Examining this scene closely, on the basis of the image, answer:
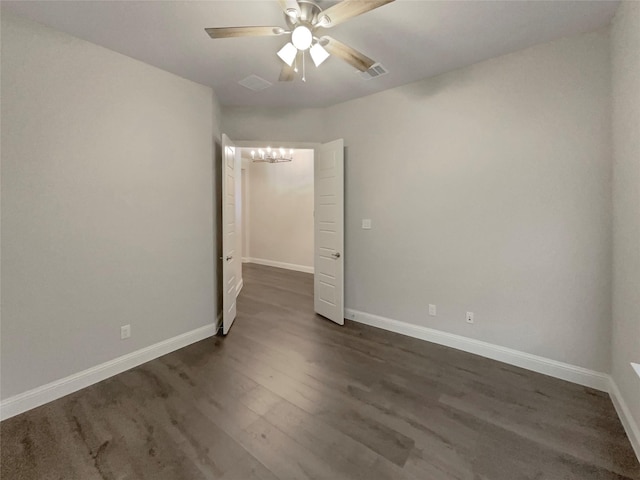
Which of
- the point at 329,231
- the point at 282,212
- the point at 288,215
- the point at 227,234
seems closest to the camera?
the point at 227,234

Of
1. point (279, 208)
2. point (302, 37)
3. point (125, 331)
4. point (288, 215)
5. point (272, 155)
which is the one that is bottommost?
point (125, 331)

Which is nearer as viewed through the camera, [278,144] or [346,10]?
[346,10]

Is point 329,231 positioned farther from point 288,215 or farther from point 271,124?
point 288,215

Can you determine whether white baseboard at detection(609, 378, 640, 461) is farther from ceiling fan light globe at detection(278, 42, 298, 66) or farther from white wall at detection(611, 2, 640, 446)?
ceiling fan light globe at detection(278, 42, 298, 66)

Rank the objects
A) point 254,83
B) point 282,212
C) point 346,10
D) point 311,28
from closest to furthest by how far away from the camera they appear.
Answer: point 346,10
point 311,28
point 254,83
point 282,212

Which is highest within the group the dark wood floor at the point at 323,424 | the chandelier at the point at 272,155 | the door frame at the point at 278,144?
the chandelier at the point at 272,155

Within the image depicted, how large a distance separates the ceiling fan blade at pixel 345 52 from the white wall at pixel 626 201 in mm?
1605

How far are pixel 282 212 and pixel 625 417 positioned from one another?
6.54m

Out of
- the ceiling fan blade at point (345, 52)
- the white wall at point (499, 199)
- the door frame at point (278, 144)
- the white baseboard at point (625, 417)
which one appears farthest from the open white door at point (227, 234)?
the white baseboard at point (625, 417)

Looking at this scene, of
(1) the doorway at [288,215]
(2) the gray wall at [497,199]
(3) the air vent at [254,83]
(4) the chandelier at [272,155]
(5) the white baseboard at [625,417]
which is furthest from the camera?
(4) the chandelier at [272,155]

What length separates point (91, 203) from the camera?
2.29 m

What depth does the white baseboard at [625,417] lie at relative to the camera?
161 cm

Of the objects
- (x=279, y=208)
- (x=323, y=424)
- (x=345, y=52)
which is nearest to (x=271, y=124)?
(x=345, y=52)

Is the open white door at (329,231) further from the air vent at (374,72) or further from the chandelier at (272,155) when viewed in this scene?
the chandelier at (272,155)
